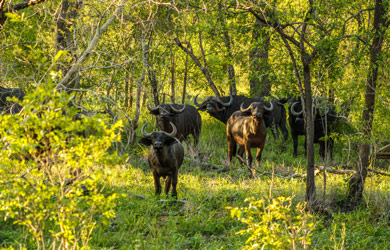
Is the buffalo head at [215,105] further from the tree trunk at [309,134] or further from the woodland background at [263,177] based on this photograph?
the tree trunk at [309,134]

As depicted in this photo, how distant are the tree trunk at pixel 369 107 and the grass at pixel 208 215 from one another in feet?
0.72

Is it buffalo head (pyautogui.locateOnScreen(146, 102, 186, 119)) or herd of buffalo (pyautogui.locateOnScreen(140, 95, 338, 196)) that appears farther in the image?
buffalo head (pyautogui.locateOnScreen(146, 102, 186, 119))

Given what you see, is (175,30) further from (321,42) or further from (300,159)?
(321,42)

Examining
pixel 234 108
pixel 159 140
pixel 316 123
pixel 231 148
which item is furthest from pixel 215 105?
pixel 159 140

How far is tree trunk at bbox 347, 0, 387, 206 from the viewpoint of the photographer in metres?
7.39

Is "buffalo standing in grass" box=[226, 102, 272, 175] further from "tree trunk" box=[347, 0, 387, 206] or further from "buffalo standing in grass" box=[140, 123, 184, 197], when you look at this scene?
"tree trunk" box=[347, 0, 387, 206]

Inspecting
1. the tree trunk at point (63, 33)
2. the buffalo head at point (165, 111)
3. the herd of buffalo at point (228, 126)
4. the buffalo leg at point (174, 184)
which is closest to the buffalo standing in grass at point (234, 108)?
the herd of buffalo at point (228, 126)

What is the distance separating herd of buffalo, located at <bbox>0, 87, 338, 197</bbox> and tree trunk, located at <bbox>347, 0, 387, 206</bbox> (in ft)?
2.24

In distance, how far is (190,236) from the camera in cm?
673

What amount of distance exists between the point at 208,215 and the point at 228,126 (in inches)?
206

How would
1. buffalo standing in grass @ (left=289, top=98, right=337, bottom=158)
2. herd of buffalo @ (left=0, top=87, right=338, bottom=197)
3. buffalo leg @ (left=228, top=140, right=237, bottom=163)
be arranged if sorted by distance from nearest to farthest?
herd of buffalo @ (left=0, top=87, right=338, bottom=197), buffalo leg @ (left=228, top=140, right=237, bottom=163), buffalo standing in grass @ (left=289, top=98, right=337, bottom=158)

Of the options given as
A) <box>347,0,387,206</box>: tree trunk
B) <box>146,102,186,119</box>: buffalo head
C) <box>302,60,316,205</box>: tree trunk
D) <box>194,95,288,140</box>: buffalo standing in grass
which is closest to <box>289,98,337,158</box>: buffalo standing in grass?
<box>194,95,288,140</box>: buffalo standing in grass

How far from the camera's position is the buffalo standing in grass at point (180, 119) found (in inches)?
487

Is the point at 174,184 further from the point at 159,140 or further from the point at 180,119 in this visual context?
the point at 180,119
